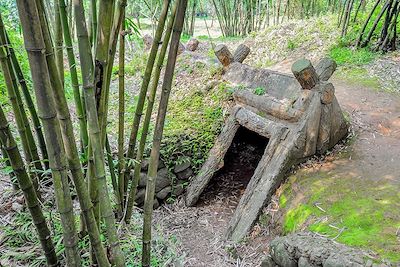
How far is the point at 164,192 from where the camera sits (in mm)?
3787

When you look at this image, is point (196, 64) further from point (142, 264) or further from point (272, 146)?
point (142, 264)

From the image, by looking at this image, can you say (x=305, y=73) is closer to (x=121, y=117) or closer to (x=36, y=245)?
(x=121, y=117)

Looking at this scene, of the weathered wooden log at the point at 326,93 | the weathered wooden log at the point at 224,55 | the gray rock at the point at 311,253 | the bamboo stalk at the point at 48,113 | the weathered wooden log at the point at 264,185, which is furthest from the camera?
the weathered wooden log at the point at 224,55

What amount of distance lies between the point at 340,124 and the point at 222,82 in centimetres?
152

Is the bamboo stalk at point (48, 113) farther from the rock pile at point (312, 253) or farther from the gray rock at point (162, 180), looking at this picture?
the gray rock at point (162, 180)

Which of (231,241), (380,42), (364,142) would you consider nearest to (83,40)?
(231,241)

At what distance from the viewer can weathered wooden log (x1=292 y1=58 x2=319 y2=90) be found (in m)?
3.17

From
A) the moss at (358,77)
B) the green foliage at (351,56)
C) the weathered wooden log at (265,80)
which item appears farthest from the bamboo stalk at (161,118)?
the green foliage at (351,56)

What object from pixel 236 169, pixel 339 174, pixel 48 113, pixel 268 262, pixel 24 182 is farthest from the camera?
pixel 236 169

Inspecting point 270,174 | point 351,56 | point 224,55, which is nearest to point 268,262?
point 270,174

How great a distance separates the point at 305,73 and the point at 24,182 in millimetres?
2470

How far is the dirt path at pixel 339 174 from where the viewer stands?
2943 millimetres

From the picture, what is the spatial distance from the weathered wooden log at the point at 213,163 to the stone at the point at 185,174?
4.1 inches

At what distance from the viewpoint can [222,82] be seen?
14.3 ft
